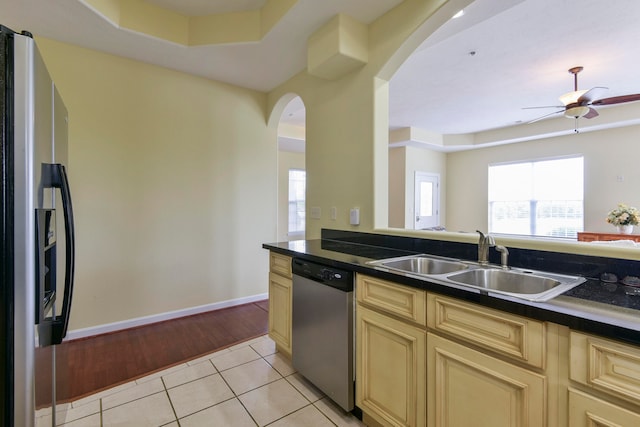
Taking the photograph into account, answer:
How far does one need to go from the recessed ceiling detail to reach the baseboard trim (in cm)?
258

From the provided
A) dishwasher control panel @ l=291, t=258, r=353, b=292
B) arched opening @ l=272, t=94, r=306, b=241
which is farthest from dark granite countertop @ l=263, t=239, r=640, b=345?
arched opening @ l=272, t=94, r=306, b=241

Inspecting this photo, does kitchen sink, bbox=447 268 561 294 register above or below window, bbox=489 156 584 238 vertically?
below

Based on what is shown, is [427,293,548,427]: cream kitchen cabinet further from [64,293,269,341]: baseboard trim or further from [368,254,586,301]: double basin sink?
[64,293,269,341]: baseboard trim

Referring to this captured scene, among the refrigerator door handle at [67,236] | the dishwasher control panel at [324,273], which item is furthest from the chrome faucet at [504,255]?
the refrigerator door handle at [67,236]

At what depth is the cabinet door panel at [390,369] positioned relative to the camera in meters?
1.35

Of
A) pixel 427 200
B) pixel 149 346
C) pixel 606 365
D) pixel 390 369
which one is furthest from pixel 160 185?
pixel 427 200

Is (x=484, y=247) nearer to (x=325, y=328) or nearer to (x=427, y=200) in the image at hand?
(x=325, y=328)

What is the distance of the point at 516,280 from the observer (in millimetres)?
1487

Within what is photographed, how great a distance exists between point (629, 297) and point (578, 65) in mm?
3358

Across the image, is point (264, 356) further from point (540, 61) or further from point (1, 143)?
point (540, 61)

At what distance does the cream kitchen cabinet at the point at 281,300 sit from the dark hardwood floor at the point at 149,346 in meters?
0.54

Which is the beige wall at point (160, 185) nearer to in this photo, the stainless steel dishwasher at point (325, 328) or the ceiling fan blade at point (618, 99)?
the stainless steel dishwasher at point (325, 328)

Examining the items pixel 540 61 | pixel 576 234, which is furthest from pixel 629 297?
pixel 576 234

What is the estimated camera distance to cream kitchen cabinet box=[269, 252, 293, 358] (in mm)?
2193
